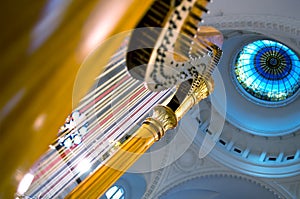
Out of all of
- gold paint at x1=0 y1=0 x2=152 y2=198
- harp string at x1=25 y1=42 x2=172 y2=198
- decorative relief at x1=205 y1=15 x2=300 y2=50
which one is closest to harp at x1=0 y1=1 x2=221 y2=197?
gold paint at x1=0 y1=0 x2=152 y2=198

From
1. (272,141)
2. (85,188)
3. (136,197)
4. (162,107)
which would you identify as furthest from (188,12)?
(272,141)

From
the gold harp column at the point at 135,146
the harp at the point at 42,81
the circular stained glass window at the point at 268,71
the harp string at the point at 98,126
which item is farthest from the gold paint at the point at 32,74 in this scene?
the circular stained glass window at the point at 268,71

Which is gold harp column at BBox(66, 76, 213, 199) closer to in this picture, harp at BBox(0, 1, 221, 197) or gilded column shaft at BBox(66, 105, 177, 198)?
gilded column shaft at BBox(66, 105, 177, 198)

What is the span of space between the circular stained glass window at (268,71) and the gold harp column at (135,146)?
31.4 feet

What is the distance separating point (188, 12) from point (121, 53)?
0.38 meters

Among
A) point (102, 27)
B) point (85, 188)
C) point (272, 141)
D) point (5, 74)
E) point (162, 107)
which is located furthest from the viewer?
point (272, 141)

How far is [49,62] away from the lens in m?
0.80

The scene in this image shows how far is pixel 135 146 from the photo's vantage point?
10.4 feet

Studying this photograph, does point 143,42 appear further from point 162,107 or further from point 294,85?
point 294,85

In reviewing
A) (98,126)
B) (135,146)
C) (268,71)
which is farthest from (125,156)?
(268,71)

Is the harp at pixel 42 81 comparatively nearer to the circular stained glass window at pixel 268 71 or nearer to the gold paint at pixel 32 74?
the gold paint at pixel 32 74

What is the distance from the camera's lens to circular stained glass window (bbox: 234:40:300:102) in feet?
43.0

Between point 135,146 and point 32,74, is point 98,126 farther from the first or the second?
point 32,74

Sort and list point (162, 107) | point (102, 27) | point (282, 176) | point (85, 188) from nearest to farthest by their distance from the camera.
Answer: point (102, 27), point (85, 188), point (162, 107), point (282, 176)
